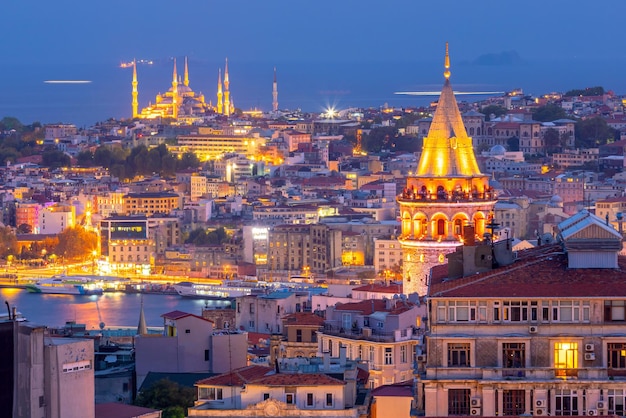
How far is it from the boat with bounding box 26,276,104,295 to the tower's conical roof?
44053 mm

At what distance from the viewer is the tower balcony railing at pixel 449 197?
22641 mm

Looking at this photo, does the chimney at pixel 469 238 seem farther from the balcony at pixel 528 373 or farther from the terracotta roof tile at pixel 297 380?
the balcony at pixel 528 373

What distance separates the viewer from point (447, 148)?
23.1 meters

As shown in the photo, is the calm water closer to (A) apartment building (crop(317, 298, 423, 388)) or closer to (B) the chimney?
(A) apartment building (crop(317, 298, 423, 388))

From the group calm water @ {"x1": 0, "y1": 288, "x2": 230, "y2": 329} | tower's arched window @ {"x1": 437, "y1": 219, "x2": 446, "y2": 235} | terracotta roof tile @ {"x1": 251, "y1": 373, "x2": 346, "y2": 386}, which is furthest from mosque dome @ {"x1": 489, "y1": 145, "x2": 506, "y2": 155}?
terracotta roof tile @ {"x1": 251, "y1": 373, "x2": 346, "y2": 386}

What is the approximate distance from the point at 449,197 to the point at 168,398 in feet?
9.75

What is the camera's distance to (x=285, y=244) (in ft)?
230

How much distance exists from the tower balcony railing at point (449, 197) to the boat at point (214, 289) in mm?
39158

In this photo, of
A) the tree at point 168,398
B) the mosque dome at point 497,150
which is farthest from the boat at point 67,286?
the tree at point 168,398

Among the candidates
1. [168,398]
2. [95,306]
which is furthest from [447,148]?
[95,306]

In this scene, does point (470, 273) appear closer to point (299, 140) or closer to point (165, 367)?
point (165, 367)

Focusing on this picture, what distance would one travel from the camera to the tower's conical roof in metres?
23.0

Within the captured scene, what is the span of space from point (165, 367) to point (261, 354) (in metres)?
3.17

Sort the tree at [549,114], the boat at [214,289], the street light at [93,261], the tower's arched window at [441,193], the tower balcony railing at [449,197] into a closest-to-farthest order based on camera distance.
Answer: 1. the tower balcony railing at [449,197]
2. the tower's arched window at [441,193]
3. the boat at [214,289]
4. the street light at [93,261]
5. the tree at [549,114]
